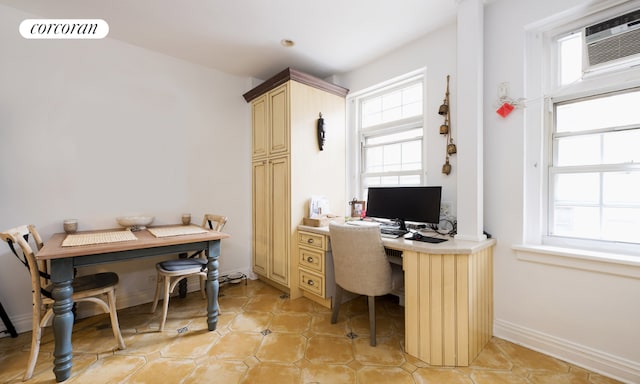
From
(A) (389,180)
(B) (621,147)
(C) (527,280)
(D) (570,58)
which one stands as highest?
(D) (570,58)

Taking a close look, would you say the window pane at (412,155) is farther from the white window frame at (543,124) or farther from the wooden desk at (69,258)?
the wooden desk at (69,258)

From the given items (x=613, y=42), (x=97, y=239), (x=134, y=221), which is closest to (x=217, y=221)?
(x=134, y=221)

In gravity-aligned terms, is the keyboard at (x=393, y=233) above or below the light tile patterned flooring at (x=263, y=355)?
above

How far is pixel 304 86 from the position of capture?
9.37ft

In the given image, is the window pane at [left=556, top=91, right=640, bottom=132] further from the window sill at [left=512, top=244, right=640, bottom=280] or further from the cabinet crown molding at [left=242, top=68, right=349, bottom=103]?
the cabinet crown molding at [left=242, top=68, right=349, bottom=103]

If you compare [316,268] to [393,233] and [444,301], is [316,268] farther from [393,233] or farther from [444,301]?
[444,301]

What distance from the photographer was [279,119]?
9.52 feet

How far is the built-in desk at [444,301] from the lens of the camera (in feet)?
5.55

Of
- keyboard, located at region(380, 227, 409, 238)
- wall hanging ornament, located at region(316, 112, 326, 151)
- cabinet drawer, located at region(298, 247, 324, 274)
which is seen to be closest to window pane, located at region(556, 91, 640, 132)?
keyboard, located at region(380, 227, 409, 238)

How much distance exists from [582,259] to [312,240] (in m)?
2.02

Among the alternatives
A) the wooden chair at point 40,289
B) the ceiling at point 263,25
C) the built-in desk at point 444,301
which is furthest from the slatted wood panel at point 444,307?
the wooden chair at point 40,289

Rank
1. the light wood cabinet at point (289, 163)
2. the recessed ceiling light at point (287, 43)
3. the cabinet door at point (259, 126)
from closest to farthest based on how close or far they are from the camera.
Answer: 1. the recessed ceiling light at point (287, 43)
2. the light wood cabinet at point (289, 163)
3. the cabinet door at point (259, 126)

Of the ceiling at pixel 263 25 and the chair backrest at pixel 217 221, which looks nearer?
the ceiling at pixel 263 25

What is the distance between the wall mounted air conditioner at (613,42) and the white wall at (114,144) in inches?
129
